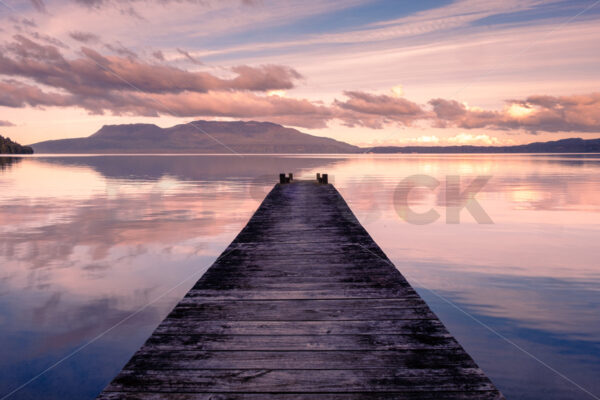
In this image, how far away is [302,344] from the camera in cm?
407

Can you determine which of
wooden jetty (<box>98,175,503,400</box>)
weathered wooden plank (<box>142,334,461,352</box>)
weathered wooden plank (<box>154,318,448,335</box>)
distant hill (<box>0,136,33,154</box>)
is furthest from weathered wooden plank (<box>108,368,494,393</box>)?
distant hill (<box>0,136,33,154</box>)

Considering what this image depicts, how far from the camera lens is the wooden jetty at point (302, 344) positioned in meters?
3.34

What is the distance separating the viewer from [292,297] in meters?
5.47

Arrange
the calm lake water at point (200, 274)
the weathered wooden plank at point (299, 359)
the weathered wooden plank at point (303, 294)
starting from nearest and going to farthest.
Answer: the weathered wooden plank at point (299, 359)
the weathered wooden plank at point (303, 294)
the calm lake water at point (200, 274)

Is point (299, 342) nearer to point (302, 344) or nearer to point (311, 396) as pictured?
point (302, 344)

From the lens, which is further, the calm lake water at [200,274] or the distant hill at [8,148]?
the distant hill at [8,148]

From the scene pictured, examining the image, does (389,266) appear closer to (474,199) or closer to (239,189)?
(474,199)

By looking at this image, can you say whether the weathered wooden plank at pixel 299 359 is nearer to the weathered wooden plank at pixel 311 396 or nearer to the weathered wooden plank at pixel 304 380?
the weathered wooden plank at pixel 304 380

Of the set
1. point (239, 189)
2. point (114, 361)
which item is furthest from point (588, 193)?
point (114, 361)

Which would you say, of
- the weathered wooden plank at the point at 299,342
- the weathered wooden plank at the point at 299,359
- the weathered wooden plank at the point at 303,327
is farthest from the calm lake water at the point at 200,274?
the weathered wooden plank at the point at 299,359

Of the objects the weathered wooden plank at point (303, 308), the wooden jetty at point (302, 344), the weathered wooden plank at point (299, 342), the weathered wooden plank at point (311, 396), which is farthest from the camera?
the weathered wooden plank at point (303, 308)

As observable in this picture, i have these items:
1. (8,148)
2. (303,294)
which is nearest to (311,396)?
(303,294)

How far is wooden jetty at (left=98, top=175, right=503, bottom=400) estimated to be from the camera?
3338mm

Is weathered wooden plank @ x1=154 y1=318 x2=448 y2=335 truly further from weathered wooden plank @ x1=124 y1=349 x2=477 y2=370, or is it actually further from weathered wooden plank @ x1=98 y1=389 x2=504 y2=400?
weathered wooden plank @ x1=98 y1=389 x2=504 y2=400
